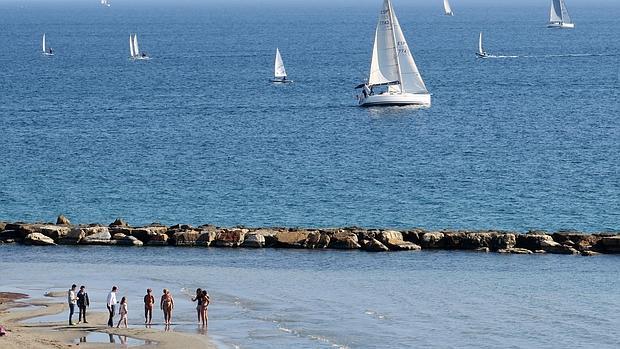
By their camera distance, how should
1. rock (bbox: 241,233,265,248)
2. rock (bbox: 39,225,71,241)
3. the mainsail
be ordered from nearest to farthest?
rock (bbox: 241,233,265,248) < rock (bbox: 39,225,71,241) < the mainsail

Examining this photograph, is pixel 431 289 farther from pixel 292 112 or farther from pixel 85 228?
pixel 292 112

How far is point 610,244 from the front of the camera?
54.5 metres

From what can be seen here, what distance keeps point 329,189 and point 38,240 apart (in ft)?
72.3

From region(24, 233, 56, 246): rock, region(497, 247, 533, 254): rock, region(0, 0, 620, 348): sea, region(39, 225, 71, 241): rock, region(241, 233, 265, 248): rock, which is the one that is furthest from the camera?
region(39, 225, 71, 241): rock

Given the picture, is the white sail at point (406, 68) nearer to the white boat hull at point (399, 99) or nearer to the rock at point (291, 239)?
the white boat hull at point (399, 99)

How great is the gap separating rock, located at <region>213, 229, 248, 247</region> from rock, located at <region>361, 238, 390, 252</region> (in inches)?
209

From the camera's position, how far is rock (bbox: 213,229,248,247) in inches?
2244

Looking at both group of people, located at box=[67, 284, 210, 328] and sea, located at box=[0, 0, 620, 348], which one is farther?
sea, located at box=[0, 0, 620, 348]

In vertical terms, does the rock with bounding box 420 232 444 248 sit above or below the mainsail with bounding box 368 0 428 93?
below

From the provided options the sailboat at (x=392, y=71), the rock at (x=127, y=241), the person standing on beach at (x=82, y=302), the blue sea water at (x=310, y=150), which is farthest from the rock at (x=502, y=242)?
the sailboat at (x=392, y=71)

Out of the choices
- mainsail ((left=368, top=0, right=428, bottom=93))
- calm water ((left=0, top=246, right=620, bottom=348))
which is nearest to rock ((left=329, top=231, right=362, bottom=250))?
calm water ((left=0, top=246, right=620, bottom=348))

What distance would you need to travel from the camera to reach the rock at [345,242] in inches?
2215

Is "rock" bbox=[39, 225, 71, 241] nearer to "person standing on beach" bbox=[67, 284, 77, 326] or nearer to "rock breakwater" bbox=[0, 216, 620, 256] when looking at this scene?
"rock breakwater" bbox=[0, 216, 620, 256]

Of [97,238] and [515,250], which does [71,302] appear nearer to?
[97,238]
